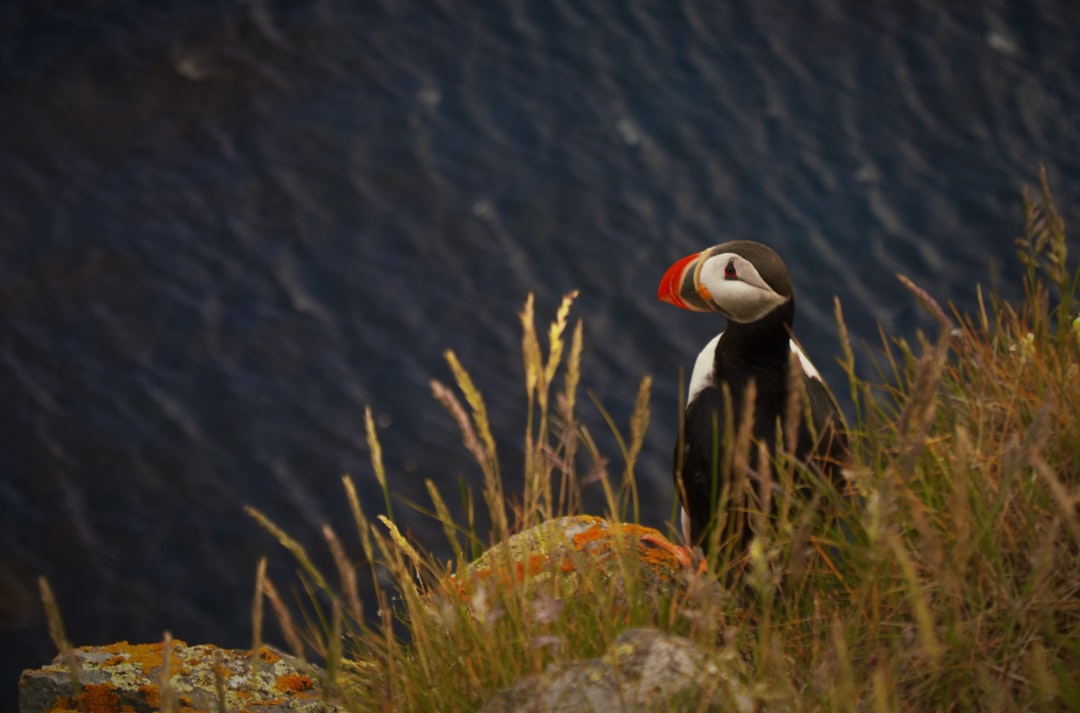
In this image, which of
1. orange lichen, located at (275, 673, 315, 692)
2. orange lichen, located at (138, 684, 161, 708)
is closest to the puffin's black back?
orange lichen, located at (275, 673, 315, 692)

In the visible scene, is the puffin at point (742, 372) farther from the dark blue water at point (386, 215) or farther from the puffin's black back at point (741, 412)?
the dark blue water at point (386, 215)

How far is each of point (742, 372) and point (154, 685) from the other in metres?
2.17

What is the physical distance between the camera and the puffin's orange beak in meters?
3.81

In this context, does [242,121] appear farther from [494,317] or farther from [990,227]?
[990,227]

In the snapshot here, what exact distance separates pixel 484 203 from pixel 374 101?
151 centimetres

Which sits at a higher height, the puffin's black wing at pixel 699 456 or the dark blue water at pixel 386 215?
the puffin's black wing at pixel 699 456

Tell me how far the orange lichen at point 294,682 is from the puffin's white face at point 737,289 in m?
1.82

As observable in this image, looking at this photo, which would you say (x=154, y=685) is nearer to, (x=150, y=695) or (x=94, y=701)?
(x=150, y=695)

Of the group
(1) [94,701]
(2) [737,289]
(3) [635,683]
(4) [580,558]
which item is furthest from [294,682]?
(2) [737,289]

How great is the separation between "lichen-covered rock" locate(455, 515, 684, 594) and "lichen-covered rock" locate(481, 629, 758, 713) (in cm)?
20

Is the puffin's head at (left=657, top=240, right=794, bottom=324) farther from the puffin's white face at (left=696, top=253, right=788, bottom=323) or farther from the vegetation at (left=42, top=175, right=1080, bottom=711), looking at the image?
the vegetation at (left=42, top=175, right=1080, bottom=711)

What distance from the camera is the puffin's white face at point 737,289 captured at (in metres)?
3.61

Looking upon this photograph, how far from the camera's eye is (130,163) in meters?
8.80

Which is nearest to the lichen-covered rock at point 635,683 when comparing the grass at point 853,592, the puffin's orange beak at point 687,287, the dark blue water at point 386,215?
the grass at point 853,592
